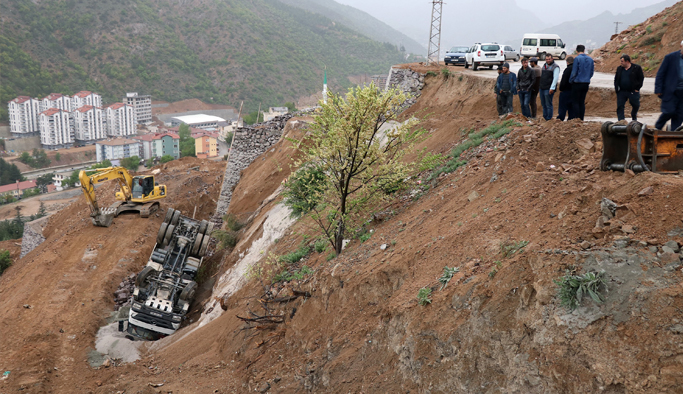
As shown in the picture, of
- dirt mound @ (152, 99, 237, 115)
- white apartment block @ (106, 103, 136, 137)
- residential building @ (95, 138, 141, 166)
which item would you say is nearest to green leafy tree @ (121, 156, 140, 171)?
residential building @ (95, 138, 141, 166)

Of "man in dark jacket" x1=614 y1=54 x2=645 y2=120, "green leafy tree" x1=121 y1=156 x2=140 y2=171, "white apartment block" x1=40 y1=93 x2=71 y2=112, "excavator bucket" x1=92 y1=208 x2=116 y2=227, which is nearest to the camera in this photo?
"man in dark jacket" x1=614 y1=54 x2=645 y2=120

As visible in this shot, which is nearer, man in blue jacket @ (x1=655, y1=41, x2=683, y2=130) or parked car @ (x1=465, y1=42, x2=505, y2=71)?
man in blue jacket @ (x1=655, y1=41, x2=683, y2=130)

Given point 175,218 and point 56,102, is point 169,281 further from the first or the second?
point 56,102

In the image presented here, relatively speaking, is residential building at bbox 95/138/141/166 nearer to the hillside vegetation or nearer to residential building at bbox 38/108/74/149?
residential building at bbox 38/108/74/149

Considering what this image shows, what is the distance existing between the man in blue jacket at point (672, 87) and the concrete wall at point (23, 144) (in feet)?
359

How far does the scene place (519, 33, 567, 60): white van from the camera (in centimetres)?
2755

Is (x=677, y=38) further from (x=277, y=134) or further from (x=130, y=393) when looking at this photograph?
(x=130, y=393)

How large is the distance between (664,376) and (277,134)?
72.1ft

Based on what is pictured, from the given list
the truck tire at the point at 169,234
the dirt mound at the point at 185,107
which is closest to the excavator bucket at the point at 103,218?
the truck tire at the point at 169,234

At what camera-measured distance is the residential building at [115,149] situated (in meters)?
89.2

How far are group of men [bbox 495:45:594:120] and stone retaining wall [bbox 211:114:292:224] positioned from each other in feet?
44.8

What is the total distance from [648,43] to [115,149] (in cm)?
8769

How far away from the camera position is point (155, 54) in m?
113

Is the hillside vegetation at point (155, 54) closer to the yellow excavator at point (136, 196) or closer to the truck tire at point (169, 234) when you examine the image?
the yellow excavator at point (136, 196)
